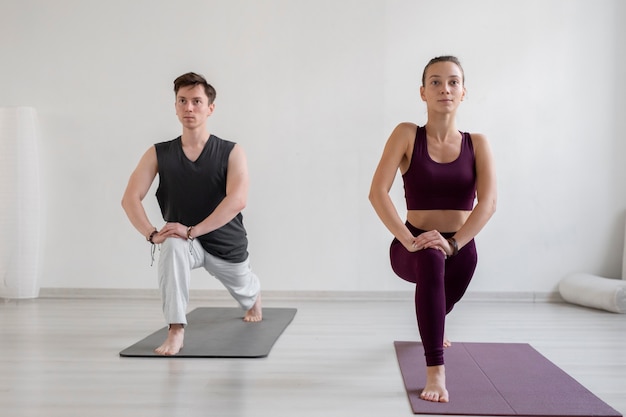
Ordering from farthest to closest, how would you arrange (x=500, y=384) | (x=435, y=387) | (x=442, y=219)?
(x=442, y=219)
(x=500, y=384)
(x=435, y=387)

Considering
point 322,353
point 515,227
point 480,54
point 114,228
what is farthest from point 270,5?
point 322,353

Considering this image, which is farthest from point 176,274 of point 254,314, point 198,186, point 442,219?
point 442,219

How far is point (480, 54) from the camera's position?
14.0 ft

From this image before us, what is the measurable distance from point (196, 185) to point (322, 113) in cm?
154

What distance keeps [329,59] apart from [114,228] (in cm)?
172

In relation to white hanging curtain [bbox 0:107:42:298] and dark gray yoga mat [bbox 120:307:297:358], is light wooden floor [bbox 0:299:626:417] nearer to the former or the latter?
dark gray yoga mat [bbox 120:307:297:358]

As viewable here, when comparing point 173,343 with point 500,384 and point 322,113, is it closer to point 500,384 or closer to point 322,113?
point 500,384

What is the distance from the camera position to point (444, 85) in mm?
2379

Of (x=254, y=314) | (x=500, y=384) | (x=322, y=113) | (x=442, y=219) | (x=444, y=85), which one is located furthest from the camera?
(x=322, y=113)

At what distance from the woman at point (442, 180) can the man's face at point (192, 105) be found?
0.91m

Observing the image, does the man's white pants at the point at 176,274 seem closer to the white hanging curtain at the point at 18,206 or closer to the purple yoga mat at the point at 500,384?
the purple yoga mat at the point at 500,384

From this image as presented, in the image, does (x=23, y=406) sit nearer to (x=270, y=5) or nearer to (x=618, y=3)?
(x=270, y=5)

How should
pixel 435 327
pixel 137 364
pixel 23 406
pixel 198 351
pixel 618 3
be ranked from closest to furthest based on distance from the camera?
pixel 23 406 < pixel 435 327 < pixel 137 364 < pixel 198 351 < pixel 618 3

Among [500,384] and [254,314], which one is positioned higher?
[500,384]
